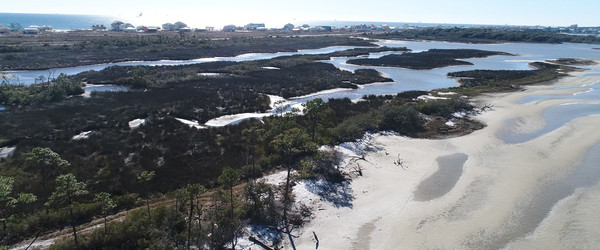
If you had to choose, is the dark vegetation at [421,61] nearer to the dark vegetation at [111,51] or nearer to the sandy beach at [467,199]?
the dark vegetation at [111,51]

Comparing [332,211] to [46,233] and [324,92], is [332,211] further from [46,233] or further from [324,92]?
[324,92]

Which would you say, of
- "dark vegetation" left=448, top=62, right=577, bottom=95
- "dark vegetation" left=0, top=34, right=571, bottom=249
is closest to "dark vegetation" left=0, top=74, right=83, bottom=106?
"dark vegetation" left=0, top=34, right=571, bottom=249

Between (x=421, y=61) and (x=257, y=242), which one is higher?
(x=421, y=61)

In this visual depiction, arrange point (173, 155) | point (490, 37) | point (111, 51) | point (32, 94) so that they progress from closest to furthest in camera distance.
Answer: point (173, 155)
point (32, 94)
point (111, 51)
point (490, 37)

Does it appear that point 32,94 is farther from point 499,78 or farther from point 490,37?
point 490,37

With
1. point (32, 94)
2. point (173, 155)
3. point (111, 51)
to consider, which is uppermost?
point (111, 51)

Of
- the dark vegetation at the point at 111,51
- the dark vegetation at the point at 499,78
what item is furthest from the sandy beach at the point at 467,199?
the dark vegetation at the point at 111,51

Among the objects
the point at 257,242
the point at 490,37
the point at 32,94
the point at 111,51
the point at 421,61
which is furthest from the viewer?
the point at 490,37

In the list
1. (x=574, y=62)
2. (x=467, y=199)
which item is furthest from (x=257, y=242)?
(x=574, y=62)
